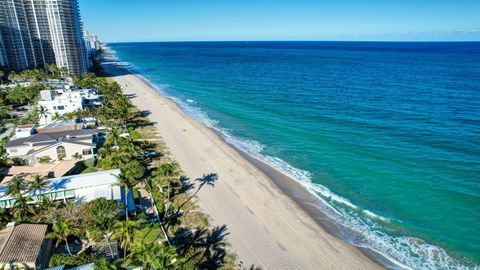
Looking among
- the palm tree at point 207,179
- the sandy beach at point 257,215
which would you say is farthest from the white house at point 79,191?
the sandy beach at point 257,215

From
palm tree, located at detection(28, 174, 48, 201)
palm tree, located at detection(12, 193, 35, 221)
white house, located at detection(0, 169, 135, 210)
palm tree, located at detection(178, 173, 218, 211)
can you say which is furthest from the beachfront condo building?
palm tree, located at detection(12, 193, 35, 221)

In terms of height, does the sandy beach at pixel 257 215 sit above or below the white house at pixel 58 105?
below

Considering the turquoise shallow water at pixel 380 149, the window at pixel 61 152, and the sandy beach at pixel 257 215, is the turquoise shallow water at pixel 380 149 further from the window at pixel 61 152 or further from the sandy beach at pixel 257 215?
the window at pixel 61 152

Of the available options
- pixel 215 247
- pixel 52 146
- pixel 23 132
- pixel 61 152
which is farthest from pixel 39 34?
pixel 215 247

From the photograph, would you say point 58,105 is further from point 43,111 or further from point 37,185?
point 37,185

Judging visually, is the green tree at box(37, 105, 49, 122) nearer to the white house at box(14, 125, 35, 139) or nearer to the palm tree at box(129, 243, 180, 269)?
the white house at box(14, 125, 35, 139)

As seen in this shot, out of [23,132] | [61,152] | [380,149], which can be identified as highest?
[23,132]
